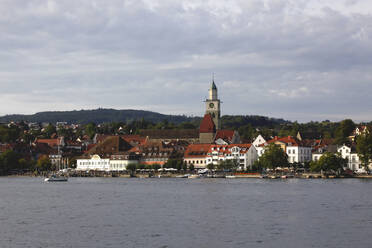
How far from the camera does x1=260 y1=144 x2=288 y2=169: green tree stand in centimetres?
10300

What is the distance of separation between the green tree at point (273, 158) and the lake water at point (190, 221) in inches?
1716

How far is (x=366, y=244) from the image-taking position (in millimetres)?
31188

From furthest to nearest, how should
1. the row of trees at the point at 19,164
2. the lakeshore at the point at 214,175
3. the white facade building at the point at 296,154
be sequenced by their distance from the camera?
the row of trees at the point at 19,164 < the white facade building at the point at 296,154 < the lakeshore at the point at 214,175

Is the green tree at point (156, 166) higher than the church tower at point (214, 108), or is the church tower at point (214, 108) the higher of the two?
the church tower at point (214, 108)

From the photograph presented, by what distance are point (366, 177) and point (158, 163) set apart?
4051cm

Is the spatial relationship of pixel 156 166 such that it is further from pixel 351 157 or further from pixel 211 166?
A: pixel 351 157

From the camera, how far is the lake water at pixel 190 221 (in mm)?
32594

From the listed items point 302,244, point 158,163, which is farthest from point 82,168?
point 302,244

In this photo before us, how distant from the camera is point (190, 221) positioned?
1572 inches

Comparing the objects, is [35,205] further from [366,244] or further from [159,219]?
[366,244]

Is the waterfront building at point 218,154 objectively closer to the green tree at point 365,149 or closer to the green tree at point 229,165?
the green tree at point 229,165

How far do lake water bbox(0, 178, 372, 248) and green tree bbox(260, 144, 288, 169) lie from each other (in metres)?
43.6

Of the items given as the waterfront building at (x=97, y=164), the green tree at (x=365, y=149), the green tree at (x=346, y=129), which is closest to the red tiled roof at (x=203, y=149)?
the waterfront building at (x=97, y=164)

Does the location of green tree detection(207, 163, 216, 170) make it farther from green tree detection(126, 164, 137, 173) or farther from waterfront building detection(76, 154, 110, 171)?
waterfront building detection(76, 154, 110, 171)
